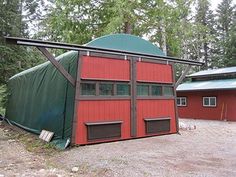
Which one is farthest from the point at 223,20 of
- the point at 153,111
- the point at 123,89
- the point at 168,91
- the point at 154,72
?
the point at 123,89

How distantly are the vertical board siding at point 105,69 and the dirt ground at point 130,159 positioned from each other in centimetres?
197

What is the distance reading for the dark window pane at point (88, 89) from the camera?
838 centimetres

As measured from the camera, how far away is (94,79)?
8.62m

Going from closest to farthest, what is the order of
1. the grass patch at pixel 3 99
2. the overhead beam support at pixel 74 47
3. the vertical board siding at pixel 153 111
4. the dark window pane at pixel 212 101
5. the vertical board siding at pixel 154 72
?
1. the overhead beam support at pixel 74 47
2. the vertical board siding at pixel 153 111
3. the vertical board siding at pixel 154 72
4. the grass patch at pixel 3 99
5. the dark window pane at pixel 212 101

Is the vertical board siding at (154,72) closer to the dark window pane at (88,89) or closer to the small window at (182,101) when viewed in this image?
the dark window pane at (88,89)

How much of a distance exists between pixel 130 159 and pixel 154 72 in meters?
4.52

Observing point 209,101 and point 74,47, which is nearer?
point 74,47

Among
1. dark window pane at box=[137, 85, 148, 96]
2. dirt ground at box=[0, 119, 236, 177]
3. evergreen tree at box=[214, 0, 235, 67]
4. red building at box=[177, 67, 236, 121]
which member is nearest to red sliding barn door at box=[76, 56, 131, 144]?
dirt ground at box=[0, 119, 236, 177]

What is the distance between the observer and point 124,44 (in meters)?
9.62

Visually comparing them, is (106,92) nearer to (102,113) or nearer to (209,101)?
(102,113)

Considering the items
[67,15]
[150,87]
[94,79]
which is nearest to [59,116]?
[94,79]

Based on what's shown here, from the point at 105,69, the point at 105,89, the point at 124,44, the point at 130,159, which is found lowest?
the point at 130,159

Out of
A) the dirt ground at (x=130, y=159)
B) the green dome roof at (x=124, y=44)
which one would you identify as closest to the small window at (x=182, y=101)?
the green dome roof at (x=124, y=44)

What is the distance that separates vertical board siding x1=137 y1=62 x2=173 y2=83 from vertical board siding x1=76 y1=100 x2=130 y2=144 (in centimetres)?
111
